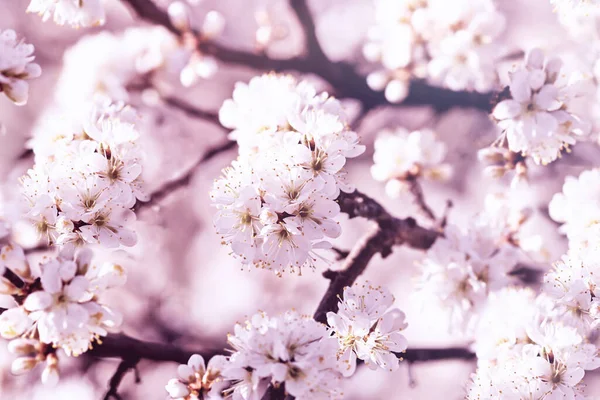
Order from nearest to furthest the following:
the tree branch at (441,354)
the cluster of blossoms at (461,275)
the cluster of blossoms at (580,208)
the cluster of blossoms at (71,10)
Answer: the cluster of blossoms at (71,10) < the cluster of blossoms at (580,208) < the cluster of blossoms at (461,275) < the tree branch at (441,354)

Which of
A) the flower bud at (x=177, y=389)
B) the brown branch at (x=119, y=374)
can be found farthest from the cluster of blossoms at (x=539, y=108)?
the brown branch at (x=119, y=374)

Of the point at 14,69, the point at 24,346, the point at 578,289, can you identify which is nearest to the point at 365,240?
the point at 578,289

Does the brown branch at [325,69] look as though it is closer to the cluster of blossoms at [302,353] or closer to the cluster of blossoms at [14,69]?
the cluster of blossoms at [14,69]

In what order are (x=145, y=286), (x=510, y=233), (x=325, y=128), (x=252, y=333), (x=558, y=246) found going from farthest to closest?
(x=145, y=286) < (x=558, y=246) < (x=510, y=233) < (x=325, y=128) < (x=252, y=333)

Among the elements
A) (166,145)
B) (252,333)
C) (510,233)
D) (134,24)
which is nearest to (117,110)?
(252,333)

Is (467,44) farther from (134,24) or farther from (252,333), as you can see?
(134,24)

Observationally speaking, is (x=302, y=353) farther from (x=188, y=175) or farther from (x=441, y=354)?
(x=188, y=175)

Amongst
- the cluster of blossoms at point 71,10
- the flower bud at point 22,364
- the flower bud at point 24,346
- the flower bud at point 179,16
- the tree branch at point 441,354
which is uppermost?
the cluster of blossoms at point 71,10
